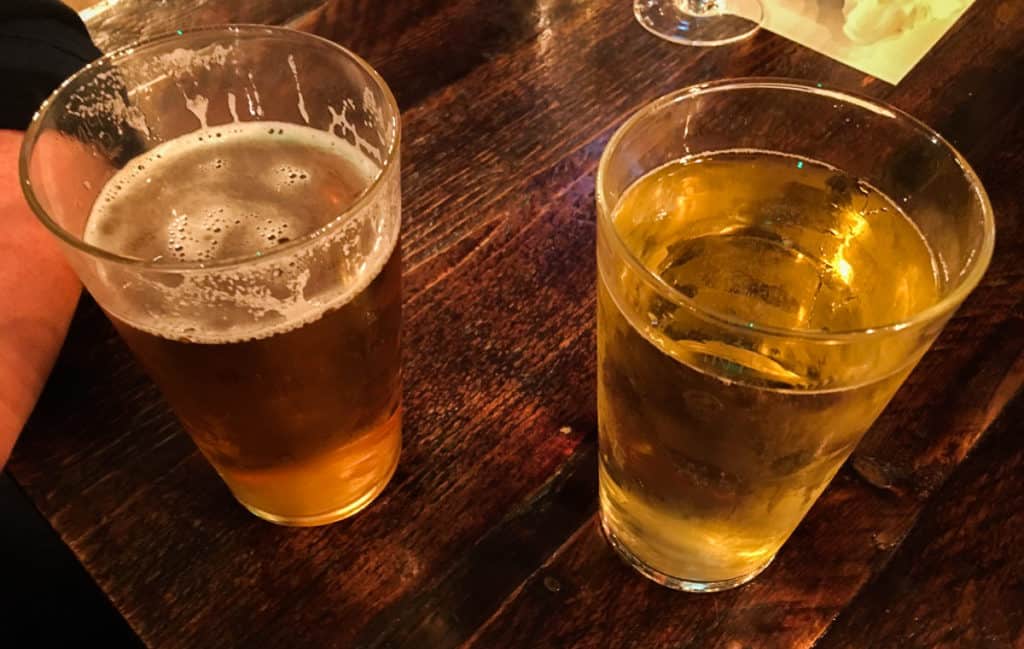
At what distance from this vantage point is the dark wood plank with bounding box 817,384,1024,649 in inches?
18.6

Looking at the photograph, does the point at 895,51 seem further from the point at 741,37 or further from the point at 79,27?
the point at 79,27

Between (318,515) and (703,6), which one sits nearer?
(318,515)

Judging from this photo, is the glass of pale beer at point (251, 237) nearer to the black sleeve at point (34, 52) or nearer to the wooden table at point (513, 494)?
the wooden table at point (513, 494)

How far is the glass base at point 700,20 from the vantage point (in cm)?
84

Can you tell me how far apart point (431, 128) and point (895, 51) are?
0.42 metres

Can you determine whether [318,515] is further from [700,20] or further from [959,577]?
[700,20]

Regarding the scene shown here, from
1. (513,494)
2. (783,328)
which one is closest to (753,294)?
(783,328)

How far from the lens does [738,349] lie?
355 millimetres

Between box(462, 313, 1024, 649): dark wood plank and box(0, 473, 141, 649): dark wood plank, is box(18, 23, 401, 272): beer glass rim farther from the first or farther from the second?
box(0, 473, 141, 649): dark wood plank

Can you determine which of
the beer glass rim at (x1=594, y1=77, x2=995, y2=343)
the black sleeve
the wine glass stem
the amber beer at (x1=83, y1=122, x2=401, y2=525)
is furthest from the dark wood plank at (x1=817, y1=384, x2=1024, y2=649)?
the black sleeve

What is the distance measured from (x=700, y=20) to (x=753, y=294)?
494mm

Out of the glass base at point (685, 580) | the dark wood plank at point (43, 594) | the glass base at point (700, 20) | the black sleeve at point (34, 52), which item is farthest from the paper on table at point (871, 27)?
the dark wood plank at point (43, 594)

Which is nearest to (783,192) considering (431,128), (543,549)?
(543,549)

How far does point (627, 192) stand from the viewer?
0.45 m
